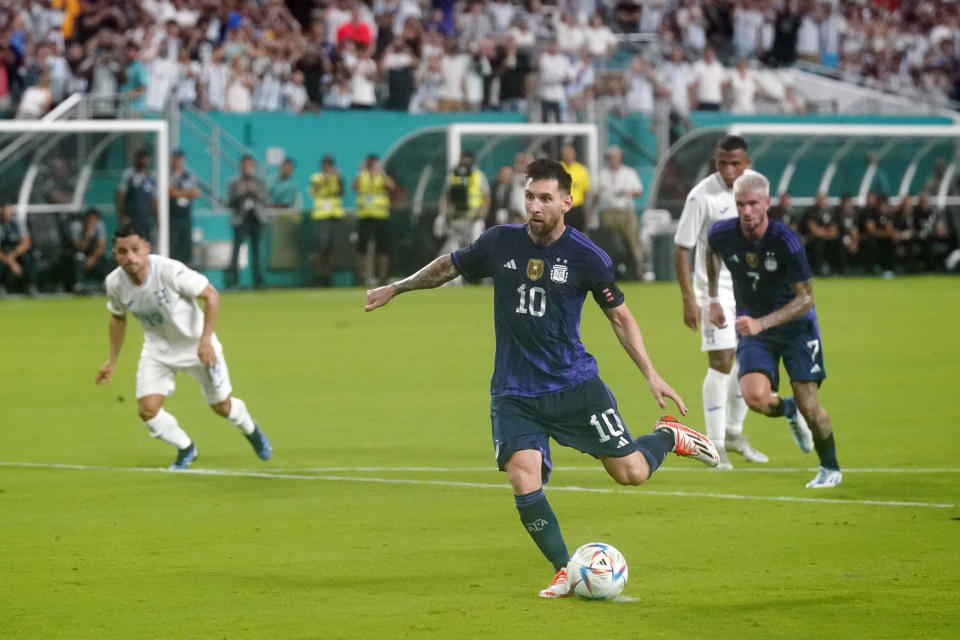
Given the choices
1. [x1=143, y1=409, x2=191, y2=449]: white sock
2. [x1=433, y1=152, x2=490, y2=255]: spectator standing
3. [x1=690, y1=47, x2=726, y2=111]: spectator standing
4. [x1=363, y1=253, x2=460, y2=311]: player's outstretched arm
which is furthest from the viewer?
[x1=690, y1=47, x2=726, y2=111]: spectator standing

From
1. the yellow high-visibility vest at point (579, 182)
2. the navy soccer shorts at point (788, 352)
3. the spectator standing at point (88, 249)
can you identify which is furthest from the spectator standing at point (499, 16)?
the navy soccer shorts at point (788, 352)

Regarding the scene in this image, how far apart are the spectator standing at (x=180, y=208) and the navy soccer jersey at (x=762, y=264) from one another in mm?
17352

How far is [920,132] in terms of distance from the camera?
32438 mm

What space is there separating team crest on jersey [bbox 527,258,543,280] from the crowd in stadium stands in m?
21.6

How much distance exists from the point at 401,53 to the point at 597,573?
24.9 metres

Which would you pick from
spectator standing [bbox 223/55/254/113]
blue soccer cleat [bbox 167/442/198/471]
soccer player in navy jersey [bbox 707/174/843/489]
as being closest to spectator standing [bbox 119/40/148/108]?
spectator standing [bbox 223/55/254/113]

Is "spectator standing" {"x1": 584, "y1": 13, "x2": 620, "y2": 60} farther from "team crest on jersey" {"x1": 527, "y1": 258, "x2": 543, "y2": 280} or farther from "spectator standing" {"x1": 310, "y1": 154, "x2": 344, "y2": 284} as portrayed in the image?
"team crest on jersey" {"x1": 527, "y1": 258, "x2": 543, "y2": 280}

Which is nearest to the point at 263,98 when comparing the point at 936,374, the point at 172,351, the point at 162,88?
the point at 162,88

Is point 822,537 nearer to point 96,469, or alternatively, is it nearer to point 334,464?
point 334,464

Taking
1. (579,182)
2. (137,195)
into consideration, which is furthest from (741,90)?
(137,195)

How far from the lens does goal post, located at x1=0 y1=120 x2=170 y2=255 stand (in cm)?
2638

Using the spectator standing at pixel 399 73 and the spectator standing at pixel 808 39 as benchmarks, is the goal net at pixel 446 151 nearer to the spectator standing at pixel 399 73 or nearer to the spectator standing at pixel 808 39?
the spectator standing at pixel 399 73

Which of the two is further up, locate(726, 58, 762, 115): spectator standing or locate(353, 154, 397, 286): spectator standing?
locate(726, 58, 762, 115): spectator standing

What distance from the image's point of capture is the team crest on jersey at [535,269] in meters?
7.61
